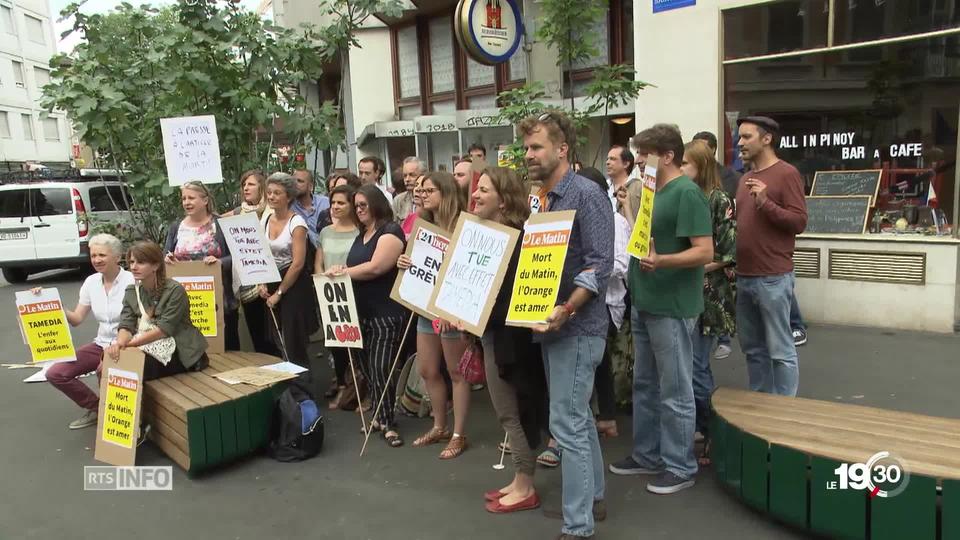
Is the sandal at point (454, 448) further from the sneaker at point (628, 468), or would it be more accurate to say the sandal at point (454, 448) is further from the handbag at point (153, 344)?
the handbag at point (153, 344)

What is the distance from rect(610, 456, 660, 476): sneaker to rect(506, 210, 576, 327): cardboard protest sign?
5.06ft

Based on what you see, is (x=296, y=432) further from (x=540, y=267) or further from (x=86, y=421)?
(x=540, y=267)

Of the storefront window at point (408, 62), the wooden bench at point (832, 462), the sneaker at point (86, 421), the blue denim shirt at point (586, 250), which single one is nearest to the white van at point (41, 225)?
the storefront window at point (408, 62)

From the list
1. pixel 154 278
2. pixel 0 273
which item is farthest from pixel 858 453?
pixel 0 273

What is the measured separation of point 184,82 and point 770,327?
5.27 metres

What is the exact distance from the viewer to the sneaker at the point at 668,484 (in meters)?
3.88

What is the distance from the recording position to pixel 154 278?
190 inches

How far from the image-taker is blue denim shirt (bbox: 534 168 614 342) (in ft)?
10.3

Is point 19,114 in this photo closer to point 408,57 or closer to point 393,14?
point 408,57

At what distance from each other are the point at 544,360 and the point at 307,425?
80.1 inches

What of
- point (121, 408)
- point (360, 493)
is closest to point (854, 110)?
point (360, 493)

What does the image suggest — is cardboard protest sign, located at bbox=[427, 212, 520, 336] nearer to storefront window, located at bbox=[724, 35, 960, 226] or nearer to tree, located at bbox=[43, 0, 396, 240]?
tree, located at bbox=[43, 0, 396, 240]

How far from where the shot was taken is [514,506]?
12.4 ft

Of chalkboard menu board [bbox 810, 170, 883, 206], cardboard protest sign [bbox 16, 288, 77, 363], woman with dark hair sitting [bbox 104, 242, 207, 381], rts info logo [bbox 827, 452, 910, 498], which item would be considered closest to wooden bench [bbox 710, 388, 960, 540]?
rts info logo [bbox 827, 452, 910, 498]
